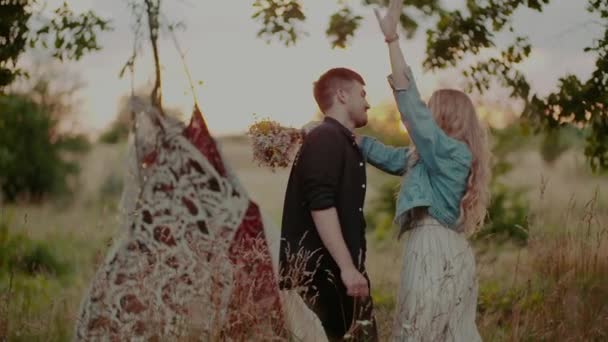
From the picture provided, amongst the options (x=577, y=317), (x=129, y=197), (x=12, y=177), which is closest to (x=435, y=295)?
(x=577, y=317)

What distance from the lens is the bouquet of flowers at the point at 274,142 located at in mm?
5293

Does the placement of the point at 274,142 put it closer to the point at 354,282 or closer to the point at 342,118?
the point at 342,118

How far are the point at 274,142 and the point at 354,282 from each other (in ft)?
3.18

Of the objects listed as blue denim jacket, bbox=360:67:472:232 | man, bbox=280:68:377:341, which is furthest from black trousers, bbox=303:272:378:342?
blue denim jacket, bbox=360:67:472:232

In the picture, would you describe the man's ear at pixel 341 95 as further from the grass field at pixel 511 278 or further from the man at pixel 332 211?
the grass field at pixel 511 278

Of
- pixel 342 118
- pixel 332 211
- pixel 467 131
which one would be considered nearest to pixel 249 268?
pixel 332 211

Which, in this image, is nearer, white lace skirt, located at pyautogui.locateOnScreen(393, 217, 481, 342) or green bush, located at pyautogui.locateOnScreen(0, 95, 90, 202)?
white lace skirt, located at pyautogui.locateOnScreen(393, 217, 481, 342)

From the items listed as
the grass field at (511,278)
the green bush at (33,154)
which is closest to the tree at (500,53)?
the grass field at (511,278)

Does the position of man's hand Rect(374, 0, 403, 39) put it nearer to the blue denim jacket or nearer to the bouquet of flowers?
the blue denim jacket

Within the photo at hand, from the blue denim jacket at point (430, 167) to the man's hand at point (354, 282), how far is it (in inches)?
16.9

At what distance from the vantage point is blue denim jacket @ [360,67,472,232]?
189 inches

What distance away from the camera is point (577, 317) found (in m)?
6.14

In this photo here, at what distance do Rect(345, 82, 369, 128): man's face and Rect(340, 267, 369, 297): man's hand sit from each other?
78 centimetres

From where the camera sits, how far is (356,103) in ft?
16.4
